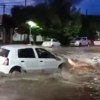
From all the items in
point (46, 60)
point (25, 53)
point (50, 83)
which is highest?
point (25, 53)

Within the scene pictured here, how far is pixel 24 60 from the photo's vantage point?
19.9 feet

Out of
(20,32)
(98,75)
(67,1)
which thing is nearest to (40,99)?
(20,32)

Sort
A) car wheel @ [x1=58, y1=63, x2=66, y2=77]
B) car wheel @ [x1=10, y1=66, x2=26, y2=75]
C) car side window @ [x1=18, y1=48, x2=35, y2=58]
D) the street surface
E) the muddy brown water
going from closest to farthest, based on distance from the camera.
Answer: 1. the muddy brown water
2. the street surface
3. car wheel @ [x1=10, y1=66, x2=26, y2=75]
4. car side window @ [x1=18, y1=48, x2=35, y2=58]
5. car wheel @ [x1=58, y1=63, x2=66, y2=77]

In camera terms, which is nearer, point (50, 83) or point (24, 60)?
point (50, 83)

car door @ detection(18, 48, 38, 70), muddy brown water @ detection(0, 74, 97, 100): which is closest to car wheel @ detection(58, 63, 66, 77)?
muddy brown water @ detection(0, 74, 97, 100)

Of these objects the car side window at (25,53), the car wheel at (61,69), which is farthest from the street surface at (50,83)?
the car side window at (25,53)

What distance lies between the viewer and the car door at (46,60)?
6.16 metres

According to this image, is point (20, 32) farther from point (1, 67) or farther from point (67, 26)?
point (1, 67)

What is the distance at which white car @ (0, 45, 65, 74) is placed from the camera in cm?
602

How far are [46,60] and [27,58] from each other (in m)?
0.35

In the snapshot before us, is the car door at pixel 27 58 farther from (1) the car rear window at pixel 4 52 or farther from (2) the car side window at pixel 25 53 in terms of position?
(1) the car rear window at pixel 4 52

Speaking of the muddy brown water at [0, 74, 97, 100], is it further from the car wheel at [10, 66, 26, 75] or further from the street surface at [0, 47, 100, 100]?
the car wheel at [10, 66, 26, 75]

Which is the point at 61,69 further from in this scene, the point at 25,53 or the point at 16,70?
the point at 16,70

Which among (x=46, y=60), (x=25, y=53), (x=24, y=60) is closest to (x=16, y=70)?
(x=24, y=60)
